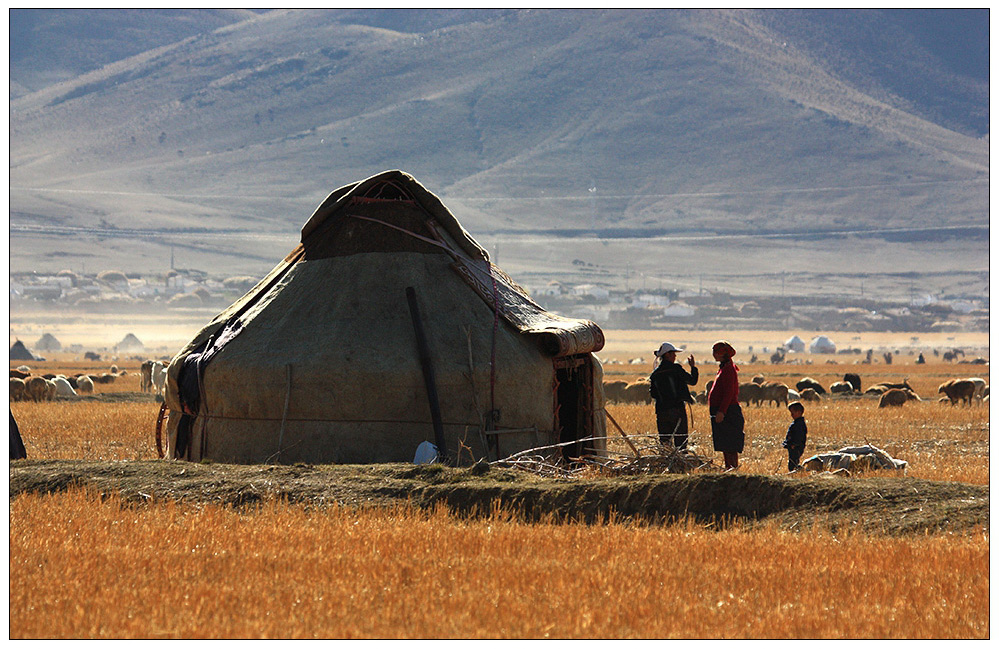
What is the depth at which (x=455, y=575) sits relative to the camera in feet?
25.6

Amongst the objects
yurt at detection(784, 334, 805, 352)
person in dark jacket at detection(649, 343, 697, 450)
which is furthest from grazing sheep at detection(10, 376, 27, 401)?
yurt at detection(784, 334, 805, 352)

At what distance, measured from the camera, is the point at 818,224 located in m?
171

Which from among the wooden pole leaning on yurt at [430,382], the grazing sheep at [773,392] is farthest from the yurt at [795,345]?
the wooden pole leaning on yurt at [430,382]

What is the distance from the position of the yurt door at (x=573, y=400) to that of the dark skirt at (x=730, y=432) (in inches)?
82.6

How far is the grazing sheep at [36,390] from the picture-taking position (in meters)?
31.6

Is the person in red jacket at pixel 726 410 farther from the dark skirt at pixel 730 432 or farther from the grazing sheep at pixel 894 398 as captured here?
the grazing sheep at pixel 894 398

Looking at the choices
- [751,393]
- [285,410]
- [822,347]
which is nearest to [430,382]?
[285,410]

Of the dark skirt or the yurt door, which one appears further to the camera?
the yurt door

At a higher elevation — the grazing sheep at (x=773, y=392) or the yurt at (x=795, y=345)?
the yurt at (x=795, y=345)

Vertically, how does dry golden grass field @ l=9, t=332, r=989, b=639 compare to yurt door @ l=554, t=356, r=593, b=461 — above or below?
below

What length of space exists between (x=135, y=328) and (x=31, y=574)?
403 ft

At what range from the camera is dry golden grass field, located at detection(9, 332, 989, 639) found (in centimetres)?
668

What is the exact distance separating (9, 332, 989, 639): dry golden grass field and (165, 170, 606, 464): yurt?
3.13m

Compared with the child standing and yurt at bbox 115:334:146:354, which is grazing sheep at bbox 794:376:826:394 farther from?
yurt at bbox 115:334:146:354
